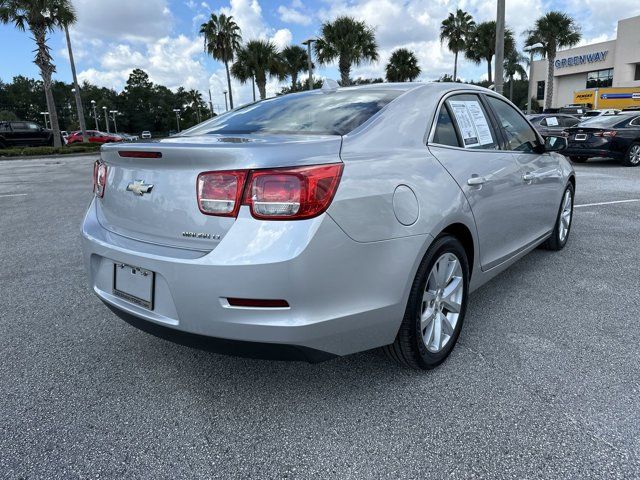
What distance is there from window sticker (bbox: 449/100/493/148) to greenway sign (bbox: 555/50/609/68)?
5663cm

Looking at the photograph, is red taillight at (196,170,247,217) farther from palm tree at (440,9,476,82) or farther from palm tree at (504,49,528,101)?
palm tree at (504,49,528,101)

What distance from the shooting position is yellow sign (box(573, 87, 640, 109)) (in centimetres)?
3738

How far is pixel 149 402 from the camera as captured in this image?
2383mm

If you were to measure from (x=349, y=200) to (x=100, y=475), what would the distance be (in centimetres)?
143

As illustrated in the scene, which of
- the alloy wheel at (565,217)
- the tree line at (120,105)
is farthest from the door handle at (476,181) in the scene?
the tree line at (120,105)

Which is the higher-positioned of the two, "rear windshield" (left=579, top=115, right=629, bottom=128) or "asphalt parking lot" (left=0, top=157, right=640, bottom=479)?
"rear windshield" (left=579, top=115, right=629, bottom=128)

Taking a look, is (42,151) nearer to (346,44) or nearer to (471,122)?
(346,44)

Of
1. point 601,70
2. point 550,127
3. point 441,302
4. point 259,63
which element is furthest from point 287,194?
point 601,70

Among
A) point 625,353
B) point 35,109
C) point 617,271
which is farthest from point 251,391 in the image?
point 35,109

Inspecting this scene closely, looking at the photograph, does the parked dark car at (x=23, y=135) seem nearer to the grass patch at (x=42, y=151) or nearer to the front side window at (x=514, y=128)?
the grass patch at (x=42, y=151)

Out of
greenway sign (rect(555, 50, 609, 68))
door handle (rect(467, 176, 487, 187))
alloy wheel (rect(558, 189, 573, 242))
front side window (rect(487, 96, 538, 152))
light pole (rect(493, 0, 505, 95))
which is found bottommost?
alloy wheel (rect(558, 189, 573, 242))

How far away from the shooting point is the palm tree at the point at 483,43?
3891cm

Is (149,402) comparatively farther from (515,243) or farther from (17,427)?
(515,243)

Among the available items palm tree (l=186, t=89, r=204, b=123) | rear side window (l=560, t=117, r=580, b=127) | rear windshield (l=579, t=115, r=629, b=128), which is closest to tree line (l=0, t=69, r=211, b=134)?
palm tree (l=186, t=89, r=204, b=123)
